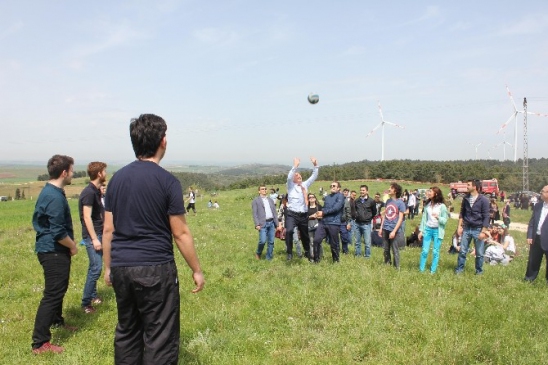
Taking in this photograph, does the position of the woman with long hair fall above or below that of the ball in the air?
below

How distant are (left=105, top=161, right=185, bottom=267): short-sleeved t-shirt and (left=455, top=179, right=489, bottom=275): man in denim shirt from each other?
762cm

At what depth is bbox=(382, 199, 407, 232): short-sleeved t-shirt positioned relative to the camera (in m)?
9.22

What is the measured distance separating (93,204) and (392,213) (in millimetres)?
6492

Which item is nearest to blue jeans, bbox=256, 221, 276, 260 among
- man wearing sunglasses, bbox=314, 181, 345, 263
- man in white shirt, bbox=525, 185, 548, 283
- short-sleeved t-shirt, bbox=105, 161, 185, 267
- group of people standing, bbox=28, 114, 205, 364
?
man wearing sunglasses, bbox=314, 181, 345, 263

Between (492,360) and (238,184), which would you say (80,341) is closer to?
(492,360)

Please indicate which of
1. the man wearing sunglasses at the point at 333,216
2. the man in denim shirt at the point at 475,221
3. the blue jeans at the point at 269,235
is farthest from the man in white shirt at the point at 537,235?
the blue jeans at the point at 269,235

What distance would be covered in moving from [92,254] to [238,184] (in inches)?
2338

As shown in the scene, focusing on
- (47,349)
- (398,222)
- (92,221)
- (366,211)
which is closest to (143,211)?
(47,349)

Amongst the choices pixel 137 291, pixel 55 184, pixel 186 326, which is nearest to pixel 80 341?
pixel 186 326

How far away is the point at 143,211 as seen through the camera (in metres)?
3.47

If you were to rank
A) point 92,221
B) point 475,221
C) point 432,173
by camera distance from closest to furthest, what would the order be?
1. point 92,221
2. point 475,221
3. point 432,173

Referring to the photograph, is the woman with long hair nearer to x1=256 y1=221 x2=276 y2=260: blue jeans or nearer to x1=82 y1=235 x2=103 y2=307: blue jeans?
x1=256 y1=221 x2=276 y2=260: blue jeans

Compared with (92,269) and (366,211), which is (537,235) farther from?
(92,269)

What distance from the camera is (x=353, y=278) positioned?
7.57m
